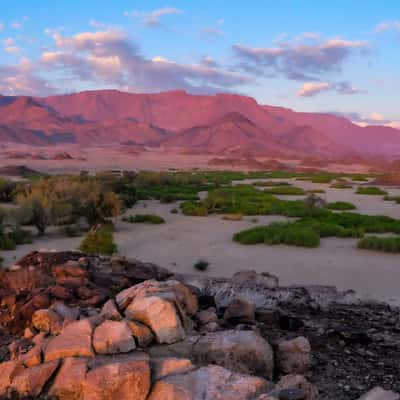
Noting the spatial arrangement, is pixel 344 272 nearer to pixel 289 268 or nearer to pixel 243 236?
pixel 289 268

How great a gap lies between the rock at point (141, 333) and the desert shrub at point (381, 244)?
38.5 feet

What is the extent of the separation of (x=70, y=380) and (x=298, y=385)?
2.39m

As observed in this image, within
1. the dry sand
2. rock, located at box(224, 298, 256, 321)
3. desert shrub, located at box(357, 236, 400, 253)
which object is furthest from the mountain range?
rock, located at box(224, 298, 256, 321)

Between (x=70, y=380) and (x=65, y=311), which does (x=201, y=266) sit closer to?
(x=65, y=311)

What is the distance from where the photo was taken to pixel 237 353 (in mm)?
6199

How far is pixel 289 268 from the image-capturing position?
564 inches

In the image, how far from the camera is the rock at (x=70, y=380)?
18.5 feet

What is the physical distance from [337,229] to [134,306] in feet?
46.0

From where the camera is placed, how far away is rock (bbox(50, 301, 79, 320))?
7256 mm

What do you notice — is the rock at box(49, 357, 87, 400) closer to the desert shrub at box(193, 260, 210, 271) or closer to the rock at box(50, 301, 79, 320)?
the rock at box(50, 301, 79, 320)

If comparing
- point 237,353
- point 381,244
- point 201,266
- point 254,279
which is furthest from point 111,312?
point 381,244

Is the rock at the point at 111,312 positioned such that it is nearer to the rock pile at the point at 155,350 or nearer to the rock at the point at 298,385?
the rock pile at the point at 155,350

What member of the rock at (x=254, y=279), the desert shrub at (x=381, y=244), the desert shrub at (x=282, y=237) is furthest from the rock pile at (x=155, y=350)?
the desert shrub at (x=282, y=237)

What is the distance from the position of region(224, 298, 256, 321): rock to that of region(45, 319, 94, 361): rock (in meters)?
2.21
